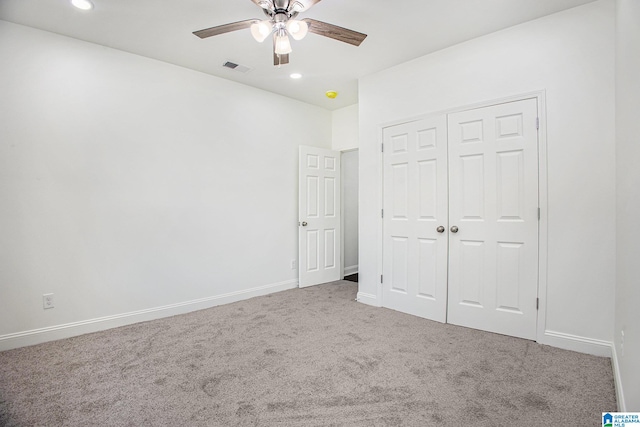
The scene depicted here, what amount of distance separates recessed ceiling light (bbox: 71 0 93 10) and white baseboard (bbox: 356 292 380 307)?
3.68 metres

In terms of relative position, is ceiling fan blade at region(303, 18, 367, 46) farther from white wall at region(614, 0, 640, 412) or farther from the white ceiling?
white wall at region(614, 0, 640, 412)

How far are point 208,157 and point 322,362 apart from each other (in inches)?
101

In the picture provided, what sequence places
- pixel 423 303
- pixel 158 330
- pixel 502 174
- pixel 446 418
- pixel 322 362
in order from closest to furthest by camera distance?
pixel 446 418 < pixel 322 362 < pixel 502 174 < pixel 158 330 < pixel 423 303

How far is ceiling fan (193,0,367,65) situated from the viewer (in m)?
1.99

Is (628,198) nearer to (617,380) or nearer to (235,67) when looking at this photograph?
(617,380)

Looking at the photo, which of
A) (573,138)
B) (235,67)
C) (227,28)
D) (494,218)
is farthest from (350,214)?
(227,28)

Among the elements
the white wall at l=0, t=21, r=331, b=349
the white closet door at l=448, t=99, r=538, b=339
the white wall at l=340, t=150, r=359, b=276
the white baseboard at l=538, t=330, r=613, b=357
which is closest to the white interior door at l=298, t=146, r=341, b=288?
the white wall at l=0, t=21, r=331, b=349

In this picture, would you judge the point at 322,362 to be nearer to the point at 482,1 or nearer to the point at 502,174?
the point at 502,174

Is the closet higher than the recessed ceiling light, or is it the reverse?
the recessed ceiling light

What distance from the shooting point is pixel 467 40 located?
2867 millimetres

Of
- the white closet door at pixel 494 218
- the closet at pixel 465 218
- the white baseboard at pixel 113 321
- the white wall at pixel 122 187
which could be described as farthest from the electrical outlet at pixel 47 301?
the white closet door at pixel 494 218

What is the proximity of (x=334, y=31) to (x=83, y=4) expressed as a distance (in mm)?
1926

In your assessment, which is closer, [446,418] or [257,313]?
[446,418]

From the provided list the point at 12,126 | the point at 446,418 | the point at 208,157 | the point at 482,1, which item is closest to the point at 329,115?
the point at 208,157
